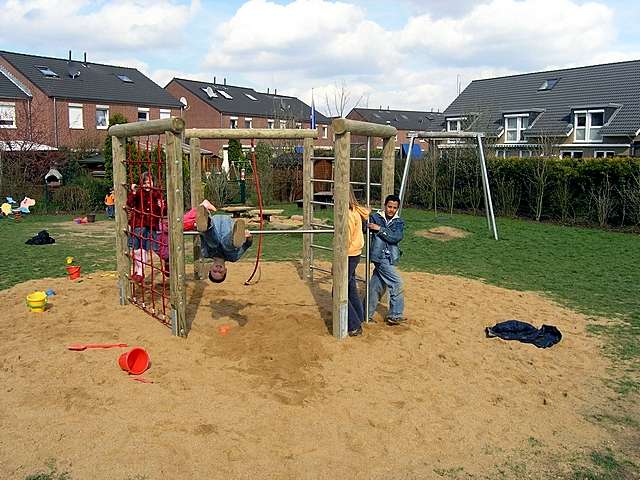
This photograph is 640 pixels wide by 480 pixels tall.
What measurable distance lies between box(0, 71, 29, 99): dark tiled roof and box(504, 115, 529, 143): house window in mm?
27137

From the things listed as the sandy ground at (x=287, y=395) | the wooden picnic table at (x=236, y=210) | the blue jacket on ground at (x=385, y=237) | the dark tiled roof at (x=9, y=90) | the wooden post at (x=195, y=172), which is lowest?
the sandy ground at (x=287, y=395)

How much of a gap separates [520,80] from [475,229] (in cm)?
2778

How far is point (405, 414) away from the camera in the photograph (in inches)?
163

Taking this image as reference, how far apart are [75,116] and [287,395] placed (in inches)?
1233

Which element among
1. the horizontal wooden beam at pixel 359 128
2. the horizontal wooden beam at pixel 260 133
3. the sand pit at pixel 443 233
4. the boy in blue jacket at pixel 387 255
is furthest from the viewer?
the sand pit at pixel 443 233

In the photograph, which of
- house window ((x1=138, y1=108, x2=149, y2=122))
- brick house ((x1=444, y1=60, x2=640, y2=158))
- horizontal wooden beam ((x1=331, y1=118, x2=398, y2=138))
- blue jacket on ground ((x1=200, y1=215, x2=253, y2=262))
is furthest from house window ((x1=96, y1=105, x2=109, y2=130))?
blue jacket on ground ((x1=200, y1=215, x2=253, y2=262))

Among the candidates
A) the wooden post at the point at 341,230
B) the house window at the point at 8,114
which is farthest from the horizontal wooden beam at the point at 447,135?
the house window at the point at 8,114

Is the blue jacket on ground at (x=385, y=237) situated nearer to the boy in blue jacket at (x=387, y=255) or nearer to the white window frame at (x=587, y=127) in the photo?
the boy in blue jacket at (x=387, y=255)

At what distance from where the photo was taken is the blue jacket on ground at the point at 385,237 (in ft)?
19.5

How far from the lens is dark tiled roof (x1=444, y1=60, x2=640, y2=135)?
3069 cm

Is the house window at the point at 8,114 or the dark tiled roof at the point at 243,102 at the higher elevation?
the dark tiled roof at the point at 243,102

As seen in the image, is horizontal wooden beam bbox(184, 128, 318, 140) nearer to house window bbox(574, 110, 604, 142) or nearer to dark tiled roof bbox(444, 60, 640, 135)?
dark tiled roof bbox(444, 60, 640, 135)

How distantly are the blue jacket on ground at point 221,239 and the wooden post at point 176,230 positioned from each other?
0.91ft

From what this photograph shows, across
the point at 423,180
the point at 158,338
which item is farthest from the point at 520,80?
the point at 158,338
